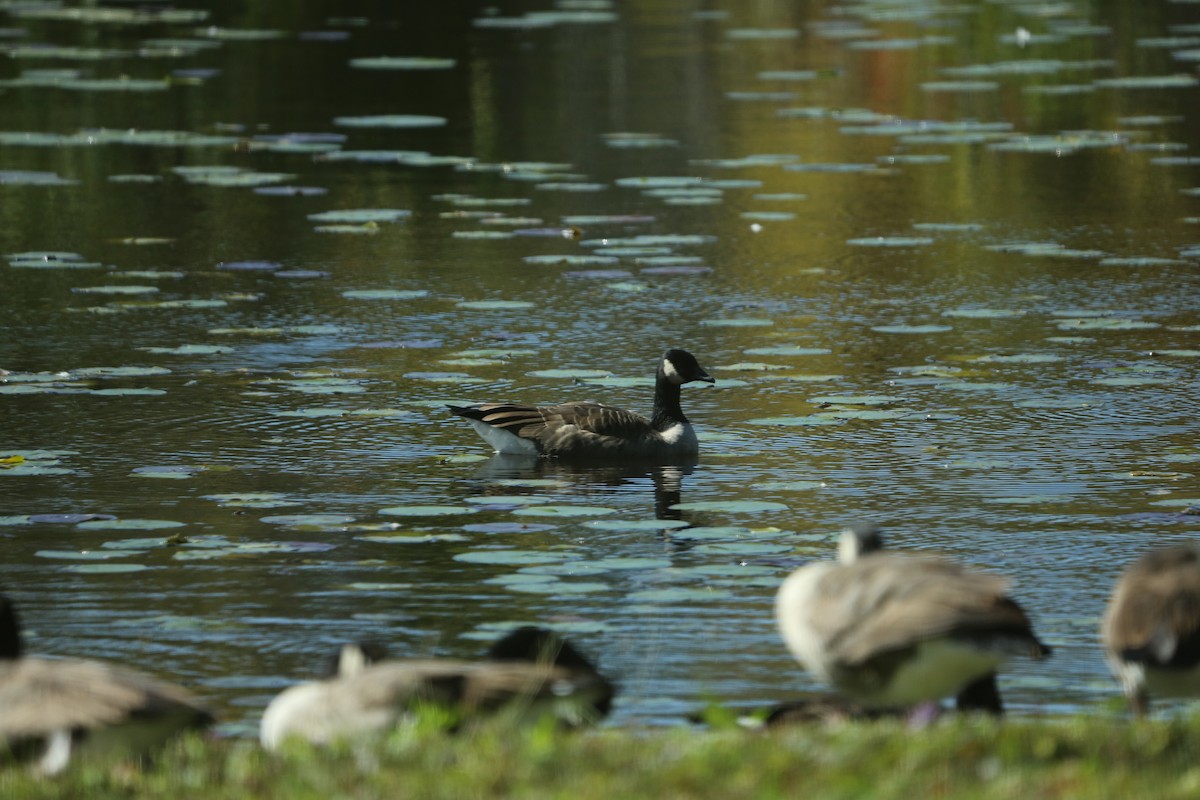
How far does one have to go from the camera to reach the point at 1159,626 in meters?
6.05

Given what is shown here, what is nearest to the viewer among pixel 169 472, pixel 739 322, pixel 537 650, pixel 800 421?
pixel 537 650

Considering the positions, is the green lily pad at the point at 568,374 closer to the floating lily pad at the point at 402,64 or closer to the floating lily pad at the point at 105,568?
the floating lily pad at the point at 105,568

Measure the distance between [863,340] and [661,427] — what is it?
96.2 inches

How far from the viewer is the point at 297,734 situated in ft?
20.2

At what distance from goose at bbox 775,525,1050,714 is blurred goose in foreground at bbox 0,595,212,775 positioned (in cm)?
162

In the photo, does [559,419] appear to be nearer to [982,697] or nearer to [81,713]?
[982,697]

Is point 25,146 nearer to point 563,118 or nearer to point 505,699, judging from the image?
point 563,118

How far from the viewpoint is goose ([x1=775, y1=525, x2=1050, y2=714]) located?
601 centimetres

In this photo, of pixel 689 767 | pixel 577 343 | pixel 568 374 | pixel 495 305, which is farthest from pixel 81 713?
pixel 495 305

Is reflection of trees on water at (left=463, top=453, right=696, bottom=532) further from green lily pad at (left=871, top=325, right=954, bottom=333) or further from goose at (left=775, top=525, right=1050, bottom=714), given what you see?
goose at (left=775, top=525, right=1050, bottom=714)

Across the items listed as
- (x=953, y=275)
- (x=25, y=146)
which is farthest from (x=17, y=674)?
(x=25, y=146)

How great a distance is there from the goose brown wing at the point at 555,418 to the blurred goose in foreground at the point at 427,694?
15.5ft

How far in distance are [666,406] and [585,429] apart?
44 centimetres

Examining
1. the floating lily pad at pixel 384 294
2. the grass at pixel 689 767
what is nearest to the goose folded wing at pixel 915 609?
the grass at pixel 689 767
